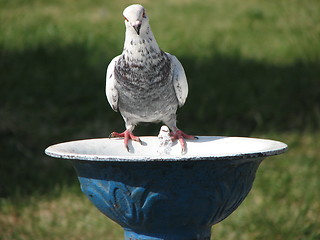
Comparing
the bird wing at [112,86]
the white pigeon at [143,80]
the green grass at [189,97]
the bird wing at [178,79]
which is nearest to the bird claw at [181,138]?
the white pigeon at [143,80]

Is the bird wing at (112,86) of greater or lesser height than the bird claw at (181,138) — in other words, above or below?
above

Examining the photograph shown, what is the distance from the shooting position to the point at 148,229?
2.67 m

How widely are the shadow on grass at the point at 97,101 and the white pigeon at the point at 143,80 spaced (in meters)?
2.71

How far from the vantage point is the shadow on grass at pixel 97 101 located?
614 cm

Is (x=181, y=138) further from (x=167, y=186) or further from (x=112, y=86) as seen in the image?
(x=167, y=186)

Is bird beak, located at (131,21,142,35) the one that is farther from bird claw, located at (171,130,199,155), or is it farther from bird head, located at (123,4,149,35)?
bird claw, located at (171,130,199,155)

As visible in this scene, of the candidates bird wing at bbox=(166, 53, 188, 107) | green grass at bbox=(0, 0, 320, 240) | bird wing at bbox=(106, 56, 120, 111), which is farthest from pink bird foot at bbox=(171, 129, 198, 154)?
green grass at bbox=(0, 0, 320, 240)

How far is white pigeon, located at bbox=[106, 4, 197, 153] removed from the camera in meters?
2.70

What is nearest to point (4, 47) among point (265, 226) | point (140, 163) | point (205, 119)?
point (205, 119)

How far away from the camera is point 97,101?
6.96 meters

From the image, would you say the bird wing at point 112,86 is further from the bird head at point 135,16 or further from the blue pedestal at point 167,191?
the blue pedestal at point 167,191

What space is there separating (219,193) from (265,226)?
76.2 inches

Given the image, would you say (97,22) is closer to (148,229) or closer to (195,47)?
(195,47)

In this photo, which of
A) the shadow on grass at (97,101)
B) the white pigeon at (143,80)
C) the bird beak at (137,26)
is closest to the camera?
the bird beak at (137,26)
